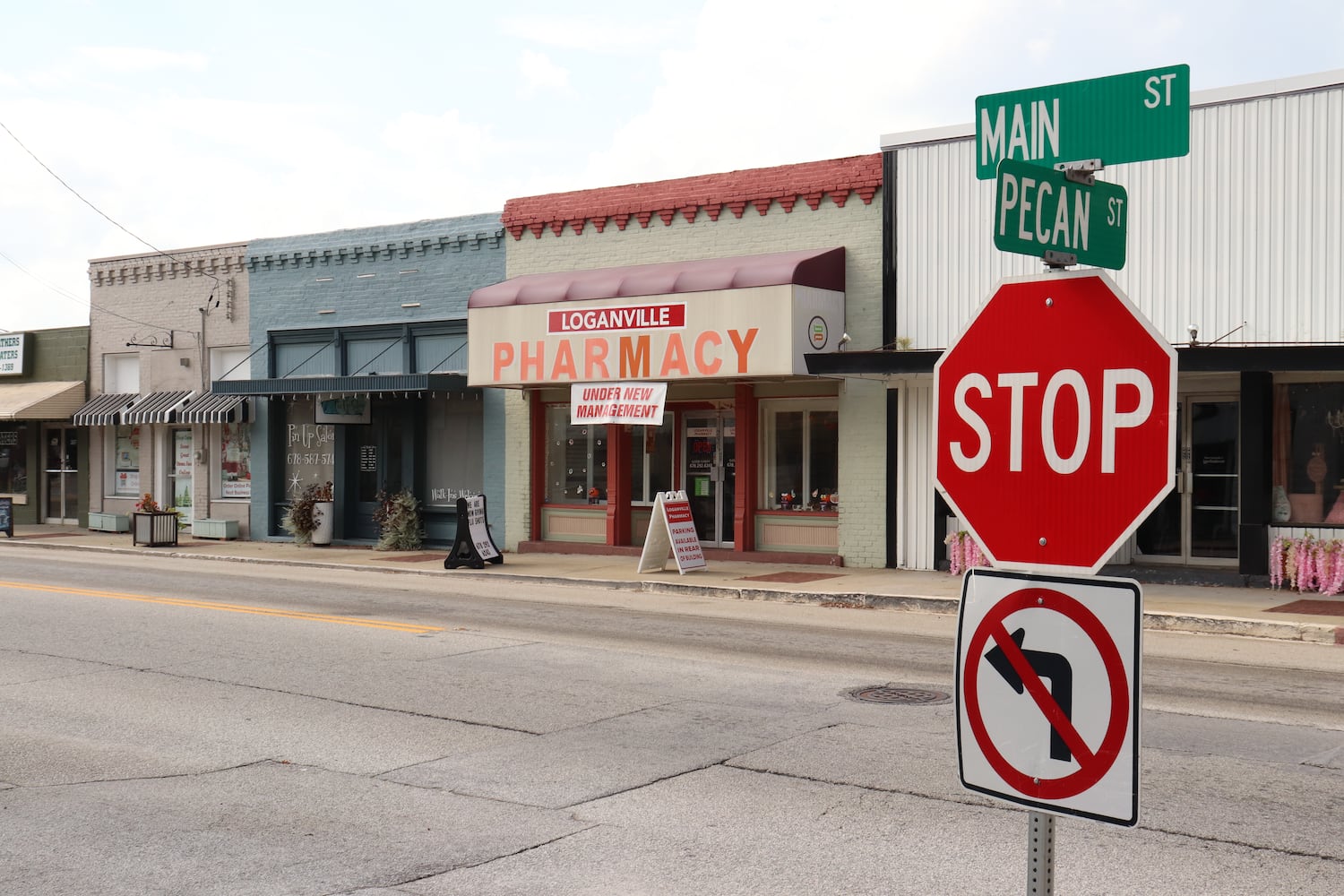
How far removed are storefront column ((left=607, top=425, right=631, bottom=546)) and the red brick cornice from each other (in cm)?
357

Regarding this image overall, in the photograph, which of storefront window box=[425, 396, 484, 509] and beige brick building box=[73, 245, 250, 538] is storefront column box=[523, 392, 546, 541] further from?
beige brick building box=[73, 245, 250, 538]

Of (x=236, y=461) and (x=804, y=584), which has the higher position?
(x=236, y=461)

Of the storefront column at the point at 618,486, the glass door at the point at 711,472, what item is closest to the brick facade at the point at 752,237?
the storefront column at the point at 618,486

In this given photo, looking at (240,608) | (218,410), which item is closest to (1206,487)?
(240,608)

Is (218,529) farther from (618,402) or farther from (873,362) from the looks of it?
(873,362)

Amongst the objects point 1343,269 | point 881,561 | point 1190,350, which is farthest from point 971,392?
point 881,561

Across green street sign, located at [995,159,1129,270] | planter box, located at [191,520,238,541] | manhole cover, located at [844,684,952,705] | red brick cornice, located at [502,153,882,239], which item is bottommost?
manhole cover, located at [844,684,952,705]

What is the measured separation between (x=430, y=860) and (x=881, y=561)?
14242 mm

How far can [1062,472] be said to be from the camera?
330 cm

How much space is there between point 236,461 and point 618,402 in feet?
35.6

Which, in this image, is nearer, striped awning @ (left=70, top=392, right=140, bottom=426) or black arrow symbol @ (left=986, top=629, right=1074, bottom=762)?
black arrow symbol @ (left=986, top=629, right=1074, bottom=762)

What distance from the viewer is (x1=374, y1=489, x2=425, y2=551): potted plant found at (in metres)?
23.8

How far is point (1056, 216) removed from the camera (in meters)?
3.57

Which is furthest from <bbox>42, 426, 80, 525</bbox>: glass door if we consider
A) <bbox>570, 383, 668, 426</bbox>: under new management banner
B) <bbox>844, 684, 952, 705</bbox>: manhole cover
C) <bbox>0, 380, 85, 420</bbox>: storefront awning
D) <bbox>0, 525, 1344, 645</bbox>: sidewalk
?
<bbox>844, 684, 952, 705</bbox>: manhole cover
